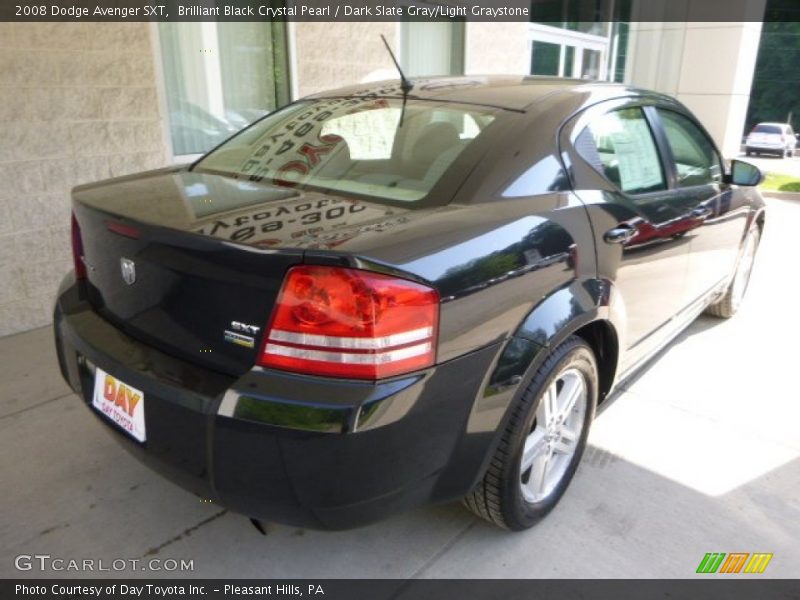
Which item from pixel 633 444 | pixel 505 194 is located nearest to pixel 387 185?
pixel 505 194

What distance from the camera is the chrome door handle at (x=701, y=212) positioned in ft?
10.1

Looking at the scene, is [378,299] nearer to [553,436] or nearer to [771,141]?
[553,436]

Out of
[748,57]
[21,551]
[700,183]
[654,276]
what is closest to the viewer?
[21,551]

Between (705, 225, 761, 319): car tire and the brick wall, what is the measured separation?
158 inches

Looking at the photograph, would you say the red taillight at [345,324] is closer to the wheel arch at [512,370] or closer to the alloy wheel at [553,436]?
the wheel arch at [512,370]

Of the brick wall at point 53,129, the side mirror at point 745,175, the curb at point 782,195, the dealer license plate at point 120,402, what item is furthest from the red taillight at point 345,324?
the curb at point 782,195

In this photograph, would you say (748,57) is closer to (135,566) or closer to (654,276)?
(654,276)

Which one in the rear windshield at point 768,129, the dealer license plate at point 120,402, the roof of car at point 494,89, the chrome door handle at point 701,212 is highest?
the roof of car at point 494,89

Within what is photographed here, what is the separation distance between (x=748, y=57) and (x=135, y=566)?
53.8 ft

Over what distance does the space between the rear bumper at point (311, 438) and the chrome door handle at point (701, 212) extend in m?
1.75

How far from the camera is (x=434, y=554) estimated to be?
2.22m

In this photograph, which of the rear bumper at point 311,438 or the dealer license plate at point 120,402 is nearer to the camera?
the rear bumper at point 311,438

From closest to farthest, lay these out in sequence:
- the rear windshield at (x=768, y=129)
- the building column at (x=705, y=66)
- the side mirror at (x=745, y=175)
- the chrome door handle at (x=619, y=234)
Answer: the chrome door handle at (x=619, y=234)
the side mirror at (x=745, y=175)
the building column at (x=705, y=66)
the rear windshield at (x=768, y=129)

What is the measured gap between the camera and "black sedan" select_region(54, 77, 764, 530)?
1.61m
